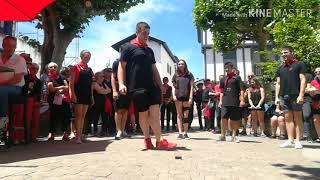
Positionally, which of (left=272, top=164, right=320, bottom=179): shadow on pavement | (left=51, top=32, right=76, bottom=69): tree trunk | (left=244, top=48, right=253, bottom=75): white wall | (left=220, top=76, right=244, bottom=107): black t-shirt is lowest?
(left=272, top=164, right=320, bottom=179): shadow on pavement

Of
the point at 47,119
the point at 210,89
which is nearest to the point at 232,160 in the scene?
the point at 47,119

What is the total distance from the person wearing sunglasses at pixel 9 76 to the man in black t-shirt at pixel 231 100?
15.0 ft

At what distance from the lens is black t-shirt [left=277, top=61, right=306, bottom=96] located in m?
8.03

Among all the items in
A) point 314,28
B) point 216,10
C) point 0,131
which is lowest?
point 0,131

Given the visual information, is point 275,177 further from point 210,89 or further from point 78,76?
point 210,89

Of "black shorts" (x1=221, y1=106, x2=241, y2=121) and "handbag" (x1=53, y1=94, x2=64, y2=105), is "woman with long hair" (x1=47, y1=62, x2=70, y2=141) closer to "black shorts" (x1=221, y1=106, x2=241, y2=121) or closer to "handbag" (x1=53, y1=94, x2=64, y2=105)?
"handbag" (x1=53, y1=94, x2=64, y2=105)

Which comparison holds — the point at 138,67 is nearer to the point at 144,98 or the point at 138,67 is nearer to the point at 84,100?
the point at 144,98

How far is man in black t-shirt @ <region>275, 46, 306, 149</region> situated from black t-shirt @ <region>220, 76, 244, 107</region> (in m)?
1.38

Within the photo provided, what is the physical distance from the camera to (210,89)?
47.0 feet

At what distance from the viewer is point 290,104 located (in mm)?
8086

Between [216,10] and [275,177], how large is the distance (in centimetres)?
2108

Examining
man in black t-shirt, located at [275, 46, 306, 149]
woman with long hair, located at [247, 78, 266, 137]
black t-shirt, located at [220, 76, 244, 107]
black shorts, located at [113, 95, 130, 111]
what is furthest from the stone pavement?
woman with long hair, located at [247, 78, 266, 137]

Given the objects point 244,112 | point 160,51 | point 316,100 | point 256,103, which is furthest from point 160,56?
point 316,100

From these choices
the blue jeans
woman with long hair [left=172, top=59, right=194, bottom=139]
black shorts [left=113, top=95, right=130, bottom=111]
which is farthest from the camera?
woman with long hair [left=172, top=59, right=194, bottom=139]
